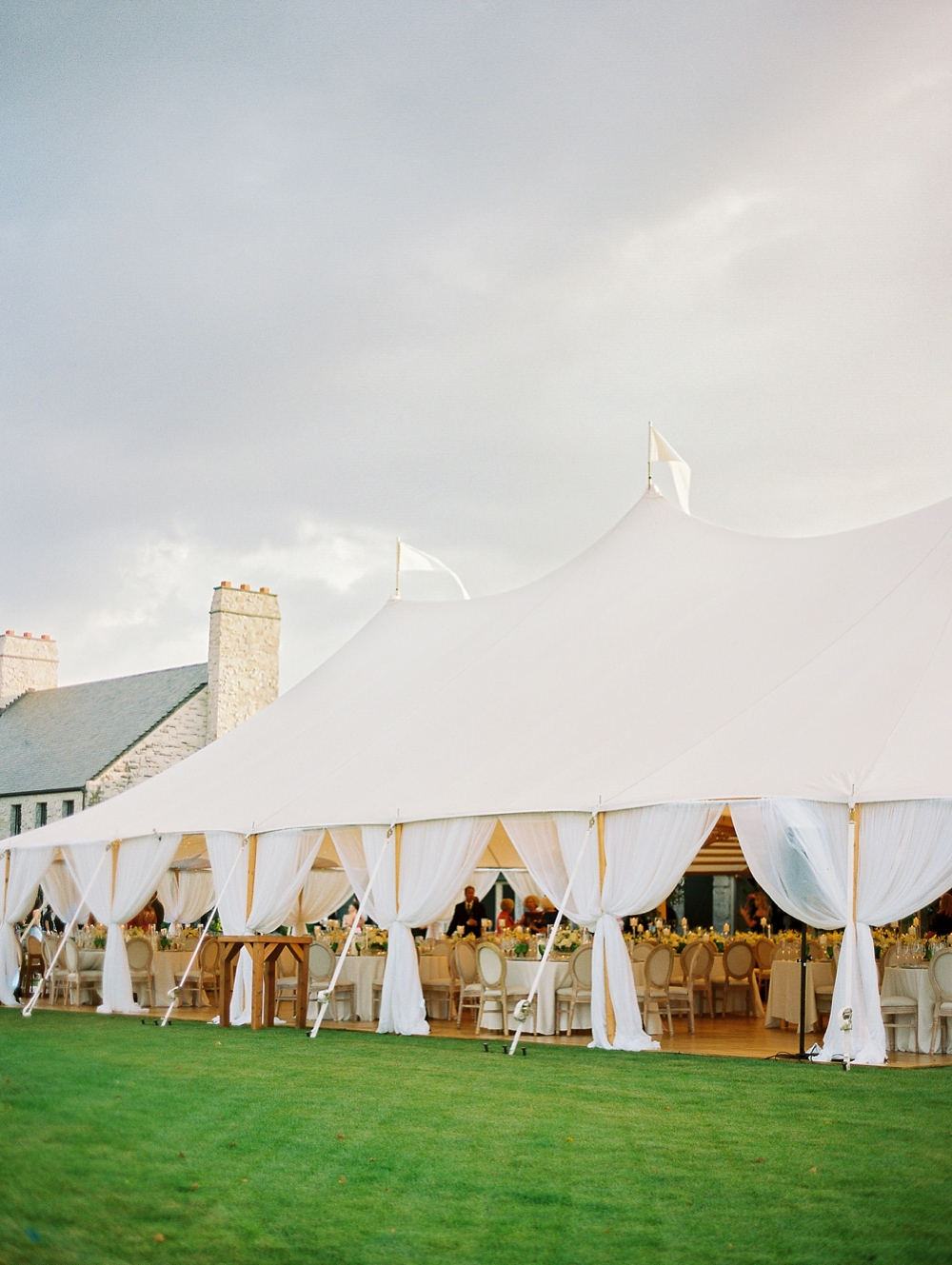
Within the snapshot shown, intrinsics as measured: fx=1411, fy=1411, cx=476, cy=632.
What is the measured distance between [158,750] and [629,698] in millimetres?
17928

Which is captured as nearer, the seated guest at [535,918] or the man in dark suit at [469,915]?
the man in dark suit at [469,915]

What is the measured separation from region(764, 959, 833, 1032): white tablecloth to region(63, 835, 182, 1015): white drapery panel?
6.25m

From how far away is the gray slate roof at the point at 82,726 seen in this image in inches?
1139

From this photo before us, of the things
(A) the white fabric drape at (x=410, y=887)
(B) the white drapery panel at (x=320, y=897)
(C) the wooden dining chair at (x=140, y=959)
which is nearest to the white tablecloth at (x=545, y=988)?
(A) the white fabric drape at (x=410, y=887)

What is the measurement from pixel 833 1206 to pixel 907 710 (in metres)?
5.99

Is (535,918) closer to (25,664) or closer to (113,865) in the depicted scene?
(113,865)

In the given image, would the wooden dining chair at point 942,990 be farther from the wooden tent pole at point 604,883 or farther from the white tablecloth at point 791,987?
the wooden tent pole at point 604,883

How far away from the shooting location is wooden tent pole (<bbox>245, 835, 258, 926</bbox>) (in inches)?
540

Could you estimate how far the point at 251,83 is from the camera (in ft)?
48.1

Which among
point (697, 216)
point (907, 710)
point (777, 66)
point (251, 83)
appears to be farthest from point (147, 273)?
point (907, 710)

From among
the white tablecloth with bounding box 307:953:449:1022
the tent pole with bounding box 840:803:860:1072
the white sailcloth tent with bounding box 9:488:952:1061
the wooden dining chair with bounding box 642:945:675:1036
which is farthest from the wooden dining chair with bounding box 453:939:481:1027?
the tent pole with bounding box 840:803:860:1072

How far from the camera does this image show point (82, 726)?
102ft

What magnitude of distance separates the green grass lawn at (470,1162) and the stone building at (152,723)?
18.8m

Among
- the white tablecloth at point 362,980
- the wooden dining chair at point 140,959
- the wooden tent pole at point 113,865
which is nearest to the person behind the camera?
the white tablecloth at point 362,980
